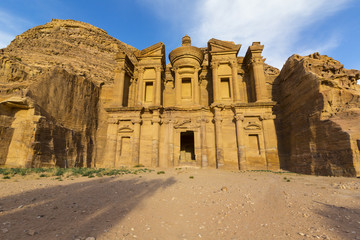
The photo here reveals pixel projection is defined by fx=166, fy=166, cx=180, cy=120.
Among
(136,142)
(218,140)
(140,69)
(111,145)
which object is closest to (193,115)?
(218,140)

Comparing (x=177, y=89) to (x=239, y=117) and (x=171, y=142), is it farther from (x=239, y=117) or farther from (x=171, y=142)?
(x=239, y=117)

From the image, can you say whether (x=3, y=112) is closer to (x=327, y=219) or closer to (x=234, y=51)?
(x=327, y=219)

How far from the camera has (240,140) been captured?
17.0 meters

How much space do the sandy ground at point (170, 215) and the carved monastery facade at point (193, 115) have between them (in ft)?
37.1

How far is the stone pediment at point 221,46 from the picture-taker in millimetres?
20356

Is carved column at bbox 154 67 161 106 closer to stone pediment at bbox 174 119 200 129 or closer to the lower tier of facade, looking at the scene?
the lower tier of facade

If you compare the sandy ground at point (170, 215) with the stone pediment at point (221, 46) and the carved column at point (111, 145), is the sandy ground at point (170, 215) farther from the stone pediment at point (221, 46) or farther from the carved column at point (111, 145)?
the stone pediment at point (221, 46)

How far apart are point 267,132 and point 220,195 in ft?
45.1

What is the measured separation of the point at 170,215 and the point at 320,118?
45.9 ft

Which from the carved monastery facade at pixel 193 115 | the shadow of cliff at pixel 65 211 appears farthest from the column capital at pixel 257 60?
the shadow of cliff at pixel 65 211

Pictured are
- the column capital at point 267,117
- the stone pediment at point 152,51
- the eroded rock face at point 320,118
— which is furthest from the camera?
the stone pediment at point 152,51

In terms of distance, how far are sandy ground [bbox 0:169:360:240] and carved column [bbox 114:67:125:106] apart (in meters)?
15.0

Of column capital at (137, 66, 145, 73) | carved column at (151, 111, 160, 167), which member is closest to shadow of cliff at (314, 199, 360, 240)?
carved column at (151, 111, 160, 167)

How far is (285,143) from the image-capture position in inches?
687
